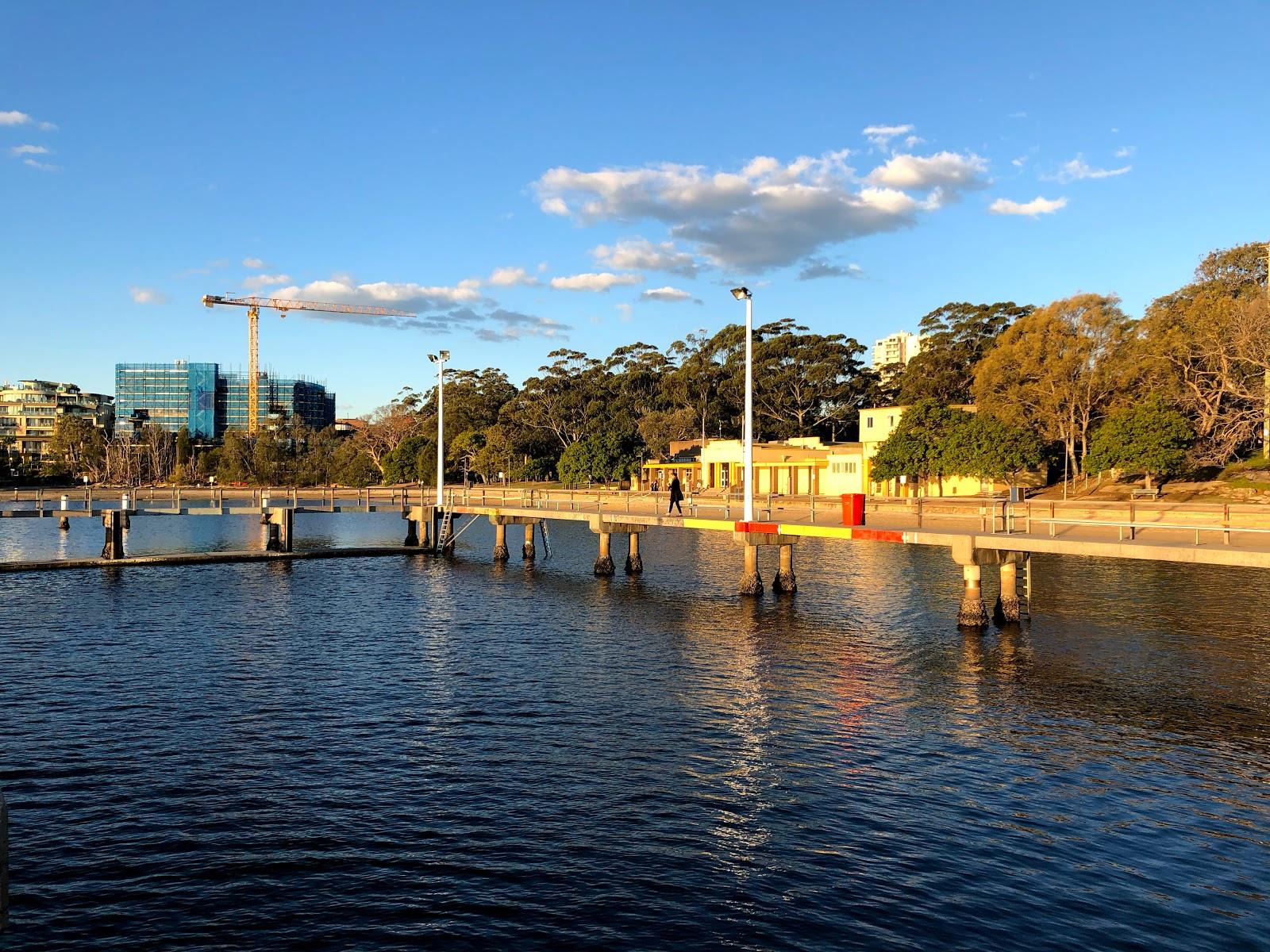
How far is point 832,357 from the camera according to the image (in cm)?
13012

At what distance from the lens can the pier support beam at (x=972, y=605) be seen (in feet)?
113

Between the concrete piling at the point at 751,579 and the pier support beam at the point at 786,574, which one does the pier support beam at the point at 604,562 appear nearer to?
the concrete piling at the point at 751,579

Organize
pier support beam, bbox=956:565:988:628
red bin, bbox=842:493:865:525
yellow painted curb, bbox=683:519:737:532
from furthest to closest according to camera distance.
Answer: yellow painted curb, bbox=683:519:737:532, red bin, bbox=842:493:865:525, pier support beam, bbox=956:565:988:628

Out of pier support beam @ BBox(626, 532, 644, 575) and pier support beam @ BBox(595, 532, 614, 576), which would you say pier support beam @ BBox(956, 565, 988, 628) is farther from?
pier support beam @ BBox(595, 532, 614, 576)

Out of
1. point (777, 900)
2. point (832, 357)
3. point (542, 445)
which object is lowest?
point (777, 900)

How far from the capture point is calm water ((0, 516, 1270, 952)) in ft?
44.1

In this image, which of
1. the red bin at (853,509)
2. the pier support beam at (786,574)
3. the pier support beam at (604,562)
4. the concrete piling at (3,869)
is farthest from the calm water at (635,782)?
the pier support beam at (604,562)

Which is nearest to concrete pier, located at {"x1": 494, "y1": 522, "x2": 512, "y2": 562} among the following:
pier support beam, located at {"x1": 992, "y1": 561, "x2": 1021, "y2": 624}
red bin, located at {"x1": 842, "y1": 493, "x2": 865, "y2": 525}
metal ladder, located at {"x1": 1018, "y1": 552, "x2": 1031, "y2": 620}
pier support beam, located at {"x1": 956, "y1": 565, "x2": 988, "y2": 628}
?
red bin, located at {"x1": 842, "y1": 493, "x2": 865, "y2": 525}

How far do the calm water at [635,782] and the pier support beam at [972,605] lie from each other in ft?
3.11

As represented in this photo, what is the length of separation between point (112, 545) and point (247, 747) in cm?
4021

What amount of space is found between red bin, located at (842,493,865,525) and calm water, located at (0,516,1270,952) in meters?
4.04

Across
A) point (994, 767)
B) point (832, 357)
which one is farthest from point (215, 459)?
point (994, 767)

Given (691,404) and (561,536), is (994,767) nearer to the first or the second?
(561,536)

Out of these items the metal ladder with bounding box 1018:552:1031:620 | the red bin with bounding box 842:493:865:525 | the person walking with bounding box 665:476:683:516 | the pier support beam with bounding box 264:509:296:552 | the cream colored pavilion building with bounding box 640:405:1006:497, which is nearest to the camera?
the red bin with bounding box 842:493:865:525
